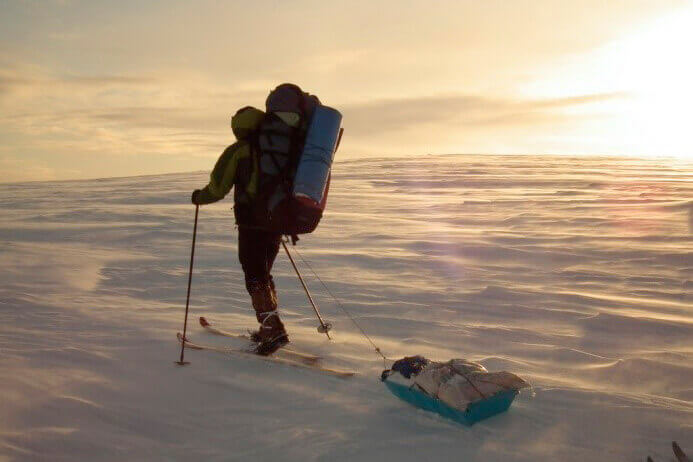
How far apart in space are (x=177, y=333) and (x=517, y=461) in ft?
10.0

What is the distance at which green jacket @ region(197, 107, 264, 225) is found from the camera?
172 inches

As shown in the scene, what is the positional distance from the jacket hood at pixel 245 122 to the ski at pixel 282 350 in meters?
1.68

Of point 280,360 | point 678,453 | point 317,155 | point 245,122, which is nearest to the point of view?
point 678,453

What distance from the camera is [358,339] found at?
5.15m

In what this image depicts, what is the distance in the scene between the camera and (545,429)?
3334 millimetres

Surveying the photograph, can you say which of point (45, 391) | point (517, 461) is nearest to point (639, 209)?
point (517, 461)

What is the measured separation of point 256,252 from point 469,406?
2161 millimetres

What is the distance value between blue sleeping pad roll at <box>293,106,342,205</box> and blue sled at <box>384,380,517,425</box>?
1493 millimetres

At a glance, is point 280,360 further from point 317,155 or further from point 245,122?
point 245,122

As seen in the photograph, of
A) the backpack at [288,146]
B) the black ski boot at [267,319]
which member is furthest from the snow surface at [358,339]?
the backpack at [288,146]

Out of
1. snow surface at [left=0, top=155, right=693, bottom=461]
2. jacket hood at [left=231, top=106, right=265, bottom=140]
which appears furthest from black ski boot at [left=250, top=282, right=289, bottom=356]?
jacket hood at [left=231, top=106, right=265, bottom=140]

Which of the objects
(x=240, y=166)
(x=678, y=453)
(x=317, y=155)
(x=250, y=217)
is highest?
(x=317, y=155)

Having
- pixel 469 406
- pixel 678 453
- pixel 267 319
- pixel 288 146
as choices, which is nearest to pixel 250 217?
pixel 288 146

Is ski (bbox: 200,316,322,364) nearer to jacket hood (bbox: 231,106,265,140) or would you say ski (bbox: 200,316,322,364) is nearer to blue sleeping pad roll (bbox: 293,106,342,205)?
blue sleeping pad roll (bbox: 293,106,342,205)
